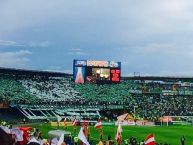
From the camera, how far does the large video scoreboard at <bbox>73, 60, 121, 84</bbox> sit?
82875 millimetres

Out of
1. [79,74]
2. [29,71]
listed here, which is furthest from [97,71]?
[29,71]

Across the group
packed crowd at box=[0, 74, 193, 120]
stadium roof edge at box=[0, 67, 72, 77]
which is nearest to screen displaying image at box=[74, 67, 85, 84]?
packed crowd at box=[0, 74, 193, 120]

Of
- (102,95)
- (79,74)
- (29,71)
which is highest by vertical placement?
(29,71)

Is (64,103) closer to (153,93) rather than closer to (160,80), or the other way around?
(153,93)

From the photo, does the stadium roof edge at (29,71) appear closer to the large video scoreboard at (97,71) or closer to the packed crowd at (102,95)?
the packed crowd at (102,95)

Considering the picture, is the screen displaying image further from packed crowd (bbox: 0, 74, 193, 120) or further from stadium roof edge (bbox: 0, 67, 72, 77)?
stadium roof edge (bbox: 0, 67, 72, 77)

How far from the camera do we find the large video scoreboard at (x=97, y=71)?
8288 centimetres

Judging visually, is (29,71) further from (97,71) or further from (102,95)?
(97,71)

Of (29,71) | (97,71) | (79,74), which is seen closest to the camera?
(79,74)

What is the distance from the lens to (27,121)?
263 feet

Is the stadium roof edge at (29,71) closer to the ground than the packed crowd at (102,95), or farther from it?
farther from it

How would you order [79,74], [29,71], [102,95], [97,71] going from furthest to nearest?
[102,95] < [29,71] < [97,71] < [79,74]

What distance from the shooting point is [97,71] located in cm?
8456

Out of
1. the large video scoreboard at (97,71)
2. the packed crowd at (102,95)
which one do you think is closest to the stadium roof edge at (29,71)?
Result: the packed crowd at (102,95)
